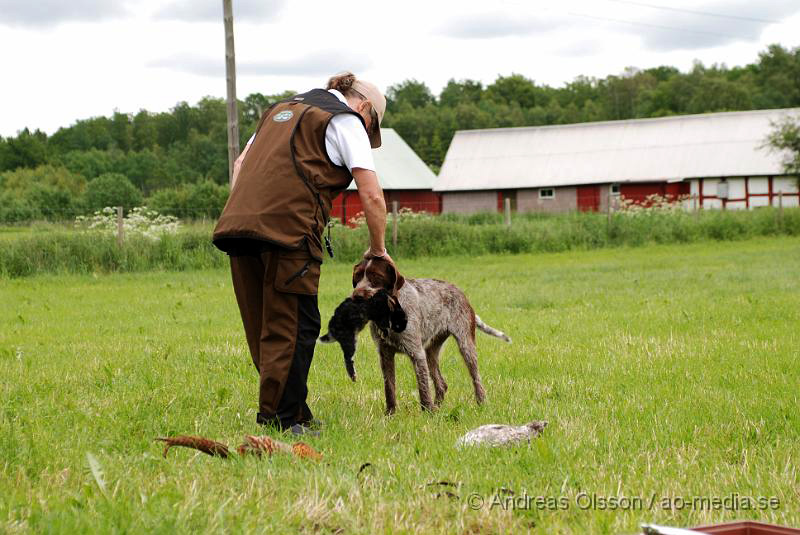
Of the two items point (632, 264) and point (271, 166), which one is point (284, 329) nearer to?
point (271, 166)

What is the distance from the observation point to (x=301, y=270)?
17.6 feet

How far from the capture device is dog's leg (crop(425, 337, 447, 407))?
6.83 meters

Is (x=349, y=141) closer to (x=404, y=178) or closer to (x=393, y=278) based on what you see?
(x=393, y=278)

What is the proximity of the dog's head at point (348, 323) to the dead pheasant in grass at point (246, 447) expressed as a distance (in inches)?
49.2

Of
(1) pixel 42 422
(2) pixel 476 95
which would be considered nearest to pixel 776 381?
(1) pixel 42 422

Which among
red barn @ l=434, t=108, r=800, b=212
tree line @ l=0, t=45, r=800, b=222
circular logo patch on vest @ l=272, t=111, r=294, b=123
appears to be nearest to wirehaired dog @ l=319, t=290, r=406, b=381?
circular logo patch on vest @ l=272, t=111, r=294, b=123

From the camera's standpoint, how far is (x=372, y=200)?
5453 mm

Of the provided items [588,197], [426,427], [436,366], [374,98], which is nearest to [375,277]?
[426,427]

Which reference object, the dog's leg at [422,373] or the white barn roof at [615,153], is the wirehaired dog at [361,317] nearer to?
the dog's leg at [422,373]

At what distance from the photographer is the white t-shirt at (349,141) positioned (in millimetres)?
5352

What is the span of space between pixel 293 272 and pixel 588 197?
4867 centimetres

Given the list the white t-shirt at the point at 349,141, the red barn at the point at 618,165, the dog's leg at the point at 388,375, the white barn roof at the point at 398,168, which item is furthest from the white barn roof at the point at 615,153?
the white t-shirt at the point at 349,141

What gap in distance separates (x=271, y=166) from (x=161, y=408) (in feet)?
6.55

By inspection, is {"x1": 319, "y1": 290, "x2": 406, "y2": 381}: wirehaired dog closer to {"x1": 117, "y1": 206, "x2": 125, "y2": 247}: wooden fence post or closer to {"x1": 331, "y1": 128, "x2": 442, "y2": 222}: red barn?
{"x1": 117, "y1": 206, "x2": 125, "y2": 247}: wooden fence post
